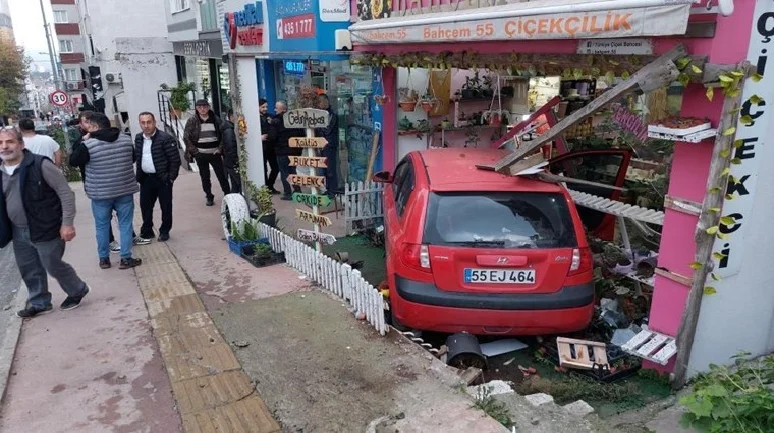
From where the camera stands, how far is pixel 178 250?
7.35 meters

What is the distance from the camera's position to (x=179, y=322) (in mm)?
5051

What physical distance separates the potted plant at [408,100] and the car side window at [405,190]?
2645 mm

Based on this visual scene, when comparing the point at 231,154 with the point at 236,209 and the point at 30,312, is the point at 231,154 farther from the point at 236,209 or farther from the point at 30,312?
the point at 30,312

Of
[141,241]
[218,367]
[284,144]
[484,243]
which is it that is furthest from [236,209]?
[484,243]

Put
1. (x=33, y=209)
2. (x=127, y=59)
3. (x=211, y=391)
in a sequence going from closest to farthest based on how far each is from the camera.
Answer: (x=211, y=391), (x=33, y=209), (x=127, y=59)

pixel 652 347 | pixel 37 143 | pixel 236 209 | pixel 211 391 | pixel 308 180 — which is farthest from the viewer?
pixel 236 209

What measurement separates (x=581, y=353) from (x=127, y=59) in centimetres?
1859

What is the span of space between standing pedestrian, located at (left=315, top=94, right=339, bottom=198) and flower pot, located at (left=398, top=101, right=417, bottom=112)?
126cm

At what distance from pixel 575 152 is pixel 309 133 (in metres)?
3.20

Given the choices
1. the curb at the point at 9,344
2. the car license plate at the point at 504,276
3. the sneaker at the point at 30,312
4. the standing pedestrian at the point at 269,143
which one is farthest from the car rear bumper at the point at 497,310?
the standing pedestrian at the point at 269,143

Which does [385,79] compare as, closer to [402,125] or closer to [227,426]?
[402,125]

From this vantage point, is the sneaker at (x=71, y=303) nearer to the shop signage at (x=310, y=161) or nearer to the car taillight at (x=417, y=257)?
the shop signage at (x=310, y=161)

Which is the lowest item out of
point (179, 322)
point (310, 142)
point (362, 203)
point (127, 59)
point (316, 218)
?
point (179, 322)

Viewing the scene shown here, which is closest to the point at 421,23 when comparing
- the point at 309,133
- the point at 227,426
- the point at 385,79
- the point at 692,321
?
the point at 309,133
